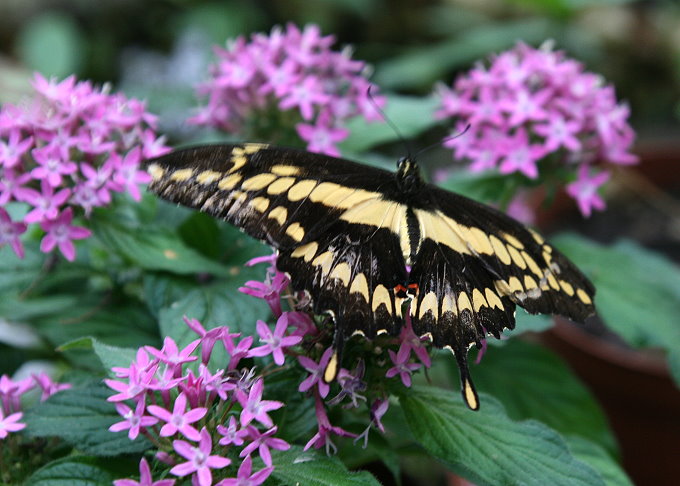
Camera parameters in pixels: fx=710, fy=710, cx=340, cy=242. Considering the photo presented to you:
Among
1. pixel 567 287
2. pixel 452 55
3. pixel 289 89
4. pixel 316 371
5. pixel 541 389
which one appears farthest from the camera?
pixel 452 55

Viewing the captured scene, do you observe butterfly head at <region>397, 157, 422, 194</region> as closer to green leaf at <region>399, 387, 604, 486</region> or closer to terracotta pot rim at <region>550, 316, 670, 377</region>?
green leaf at <region>399, 387, 604, 486</region>

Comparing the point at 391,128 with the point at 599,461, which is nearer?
the point at 599,461

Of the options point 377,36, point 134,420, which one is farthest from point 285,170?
point 377,36

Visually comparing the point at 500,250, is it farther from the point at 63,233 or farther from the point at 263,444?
the point at 63,233

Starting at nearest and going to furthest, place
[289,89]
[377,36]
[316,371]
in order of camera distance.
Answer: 1. [316,371]
2. [289,89]
3. [377,36]

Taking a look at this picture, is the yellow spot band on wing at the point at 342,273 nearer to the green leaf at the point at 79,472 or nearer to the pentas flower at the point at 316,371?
the pentas flower at the point at 316,371

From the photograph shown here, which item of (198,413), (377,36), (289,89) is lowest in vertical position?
(198,413)

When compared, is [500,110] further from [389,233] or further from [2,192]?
[2,192]

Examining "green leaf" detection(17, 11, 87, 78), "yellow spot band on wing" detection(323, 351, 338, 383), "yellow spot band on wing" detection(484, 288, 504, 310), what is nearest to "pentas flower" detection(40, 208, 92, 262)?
"yellow spot band on wing" detection(323, 351, 338, 383)
